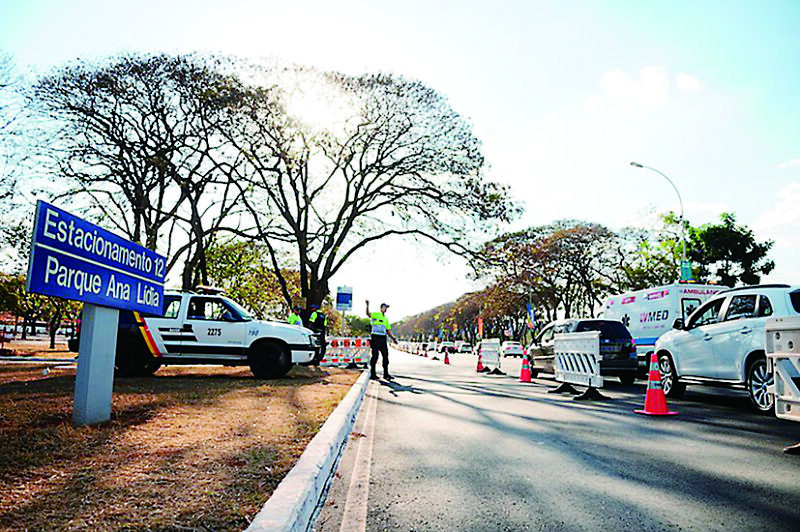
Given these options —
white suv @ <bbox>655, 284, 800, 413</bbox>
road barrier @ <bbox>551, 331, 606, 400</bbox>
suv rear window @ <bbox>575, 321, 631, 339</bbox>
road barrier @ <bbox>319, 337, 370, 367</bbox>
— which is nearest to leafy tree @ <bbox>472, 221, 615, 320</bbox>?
road barrier @ <bbox>319, 337, 370, 367</bbox>

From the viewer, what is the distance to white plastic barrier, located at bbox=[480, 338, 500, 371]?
64.1 feet

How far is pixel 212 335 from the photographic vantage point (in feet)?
43.6

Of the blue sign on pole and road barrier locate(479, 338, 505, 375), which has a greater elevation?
the blue sign on pole

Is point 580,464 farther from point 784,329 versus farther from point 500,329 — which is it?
point 500,329

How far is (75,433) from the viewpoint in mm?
5605

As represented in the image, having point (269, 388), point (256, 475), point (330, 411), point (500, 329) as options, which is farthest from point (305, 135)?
point (500, 329)

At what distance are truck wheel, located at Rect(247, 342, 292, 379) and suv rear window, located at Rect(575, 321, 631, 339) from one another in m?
7.56

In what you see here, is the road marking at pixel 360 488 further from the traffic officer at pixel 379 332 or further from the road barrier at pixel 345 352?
the road barrier at pixel 345 352

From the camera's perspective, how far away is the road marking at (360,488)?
12.4 ft

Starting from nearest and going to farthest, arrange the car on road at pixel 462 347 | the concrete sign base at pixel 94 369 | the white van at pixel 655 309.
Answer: the concrete sign base at pixel 94 369
the white van at pixel 655 309
the car on road at pixel 462 347

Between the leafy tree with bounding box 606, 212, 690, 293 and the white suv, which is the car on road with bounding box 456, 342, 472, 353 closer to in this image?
the leafy tree with bounding box 606, 212, 690, 293

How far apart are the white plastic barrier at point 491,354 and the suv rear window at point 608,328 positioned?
4685 millimetres

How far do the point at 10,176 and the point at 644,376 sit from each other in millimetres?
21017

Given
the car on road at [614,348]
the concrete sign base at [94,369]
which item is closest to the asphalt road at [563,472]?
the concrete sign base at [94,369]
